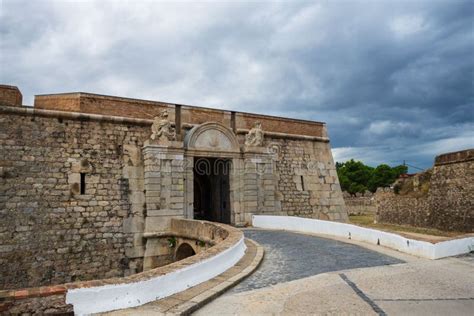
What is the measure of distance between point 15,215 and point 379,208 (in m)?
20.8

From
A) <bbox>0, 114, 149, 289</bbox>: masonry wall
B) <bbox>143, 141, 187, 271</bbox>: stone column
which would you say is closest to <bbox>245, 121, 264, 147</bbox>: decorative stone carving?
<bbox>143, 141, 187, 271</bbox>: stone column

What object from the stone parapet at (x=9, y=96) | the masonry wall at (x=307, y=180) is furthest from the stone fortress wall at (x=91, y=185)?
the masonry wall at (x=307, y=180)

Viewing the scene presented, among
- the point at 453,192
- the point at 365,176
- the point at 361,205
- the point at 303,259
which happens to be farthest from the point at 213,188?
the point at 365,176

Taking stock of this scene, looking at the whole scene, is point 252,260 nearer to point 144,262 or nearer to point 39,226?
point 144,262

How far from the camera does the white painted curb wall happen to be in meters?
7.01

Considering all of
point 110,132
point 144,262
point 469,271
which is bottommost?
point 144,262

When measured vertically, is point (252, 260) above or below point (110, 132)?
below

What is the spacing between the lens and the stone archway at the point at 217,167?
40.1 ft

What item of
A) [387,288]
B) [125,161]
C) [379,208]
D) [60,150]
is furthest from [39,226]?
[379,208]

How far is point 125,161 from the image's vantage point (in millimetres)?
11453

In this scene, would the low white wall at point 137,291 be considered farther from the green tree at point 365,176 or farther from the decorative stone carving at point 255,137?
the green tree at point 365,176

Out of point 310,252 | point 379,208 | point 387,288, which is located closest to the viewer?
point 387,288

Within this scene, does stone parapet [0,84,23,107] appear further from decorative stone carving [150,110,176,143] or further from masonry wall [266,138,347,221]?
masonry wall [266,138,347,221]

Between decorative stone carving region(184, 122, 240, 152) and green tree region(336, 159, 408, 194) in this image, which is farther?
green tree region(336, 159, 408, 194)
